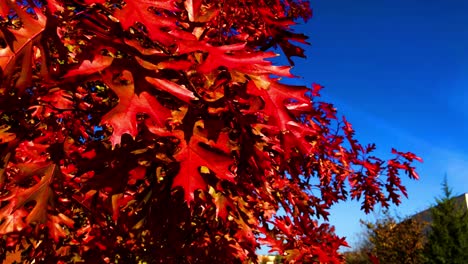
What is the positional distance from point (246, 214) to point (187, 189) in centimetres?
131

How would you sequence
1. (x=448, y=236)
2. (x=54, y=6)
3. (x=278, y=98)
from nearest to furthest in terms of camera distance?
(x=278, y=98) → (x=54, y=6) → (x=448, y=236)

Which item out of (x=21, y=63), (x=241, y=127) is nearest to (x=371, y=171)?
(x=241, y=127)

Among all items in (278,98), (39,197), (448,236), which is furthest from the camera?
(448,236)

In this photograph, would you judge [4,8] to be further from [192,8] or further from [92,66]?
[192,8]

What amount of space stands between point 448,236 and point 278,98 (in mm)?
19127

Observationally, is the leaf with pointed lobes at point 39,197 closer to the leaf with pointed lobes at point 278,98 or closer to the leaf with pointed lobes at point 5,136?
the leaf with pointed lobes at point 5,136

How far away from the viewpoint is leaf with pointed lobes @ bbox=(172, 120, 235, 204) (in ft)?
4.67

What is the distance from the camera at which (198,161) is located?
4.83 ft

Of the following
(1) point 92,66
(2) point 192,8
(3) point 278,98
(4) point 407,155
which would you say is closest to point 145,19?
(1) point 92,66

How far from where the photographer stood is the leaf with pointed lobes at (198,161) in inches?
56.1

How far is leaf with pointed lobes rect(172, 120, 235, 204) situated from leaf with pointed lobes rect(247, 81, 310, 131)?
22cm

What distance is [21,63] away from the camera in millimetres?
1348

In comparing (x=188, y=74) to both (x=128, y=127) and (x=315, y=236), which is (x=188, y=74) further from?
(x=315, y=236)

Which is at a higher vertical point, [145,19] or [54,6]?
[145,19]
